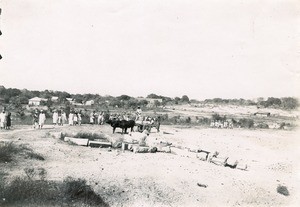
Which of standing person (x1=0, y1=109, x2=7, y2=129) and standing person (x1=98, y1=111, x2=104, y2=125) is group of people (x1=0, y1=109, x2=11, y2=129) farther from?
standing person (x1=98, y1=111, x2=104, y2=125)

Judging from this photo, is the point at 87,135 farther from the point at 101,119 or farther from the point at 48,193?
the point at 48,193

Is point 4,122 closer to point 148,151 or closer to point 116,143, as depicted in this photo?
point 116,143

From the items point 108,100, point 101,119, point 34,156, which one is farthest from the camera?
point 108,100

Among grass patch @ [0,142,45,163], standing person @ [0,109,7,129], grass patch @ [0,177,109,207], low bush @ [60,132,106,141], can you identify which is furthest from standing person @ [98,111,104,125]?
grass patch @ [0,177,109,207]

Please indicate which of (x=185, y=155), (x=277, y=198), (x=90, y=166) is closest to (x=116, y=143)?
(x=185, y=155)

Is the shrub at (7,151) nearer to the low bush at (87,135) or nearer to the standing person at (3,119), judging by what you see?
the low bush at (87,135)

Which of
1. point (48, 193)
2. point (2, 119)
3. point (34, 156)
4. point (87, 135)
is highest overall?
point (2, 119)

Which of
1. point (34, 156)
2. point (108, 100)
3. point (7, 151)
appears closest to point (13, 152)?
point (7, 151)

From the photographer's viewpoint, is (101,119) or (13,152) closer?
Answer: (13,152)
